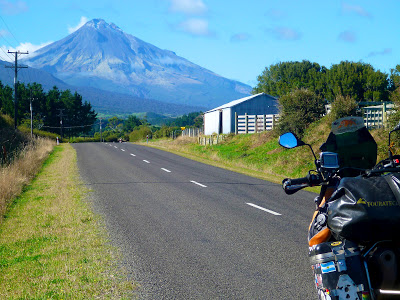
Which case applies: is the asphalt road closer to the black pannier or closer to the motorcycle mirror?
the motorcycle mirror

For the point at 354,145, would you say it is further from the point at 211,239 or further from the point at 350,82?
the point at 350,82

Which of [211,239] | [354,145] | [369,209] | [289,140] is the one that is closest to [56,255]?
[211,239]

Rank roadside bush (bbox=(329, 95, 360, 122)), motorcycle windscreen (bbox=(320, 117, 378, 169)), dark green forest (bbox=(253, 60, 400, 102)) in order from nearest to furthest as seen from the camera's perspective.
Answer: motorcycle windscreen (bbox=(320, 117, 378, 169)) < roadside bush (bbox=(329, 95, 360, 122)) < dark green forest (bbox=(253, 60, 400, 102))

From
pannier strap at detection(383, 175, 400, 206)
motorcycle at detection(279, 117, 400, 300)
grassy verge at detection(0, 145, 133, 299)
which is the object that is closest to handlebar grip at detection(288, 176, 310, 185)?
motorcycle at detection(279, 117, 400, 300)

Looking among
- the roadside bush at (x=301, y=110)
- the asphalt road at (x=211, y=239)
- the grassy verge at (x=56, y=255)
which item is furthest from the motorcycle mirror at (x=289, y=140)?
the roadside bush at (x=301, y=110)

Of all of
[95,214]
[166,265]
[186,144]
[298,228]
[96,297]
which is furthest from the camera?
[186,144]

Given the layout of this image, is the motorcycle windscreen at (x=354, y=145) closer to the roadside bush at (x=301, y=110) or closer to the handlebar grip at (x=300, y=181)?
the handlebar grip at (x=300, y=181)

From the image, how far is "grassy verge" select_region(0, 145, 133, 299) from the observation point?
4875 millimetres

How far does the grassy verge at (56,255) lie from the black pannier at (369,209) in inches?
110

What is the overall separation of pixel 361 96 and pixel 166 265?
69065mm

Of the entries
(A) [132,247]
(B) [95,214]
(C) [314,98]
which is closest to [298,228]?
(A) [132,247]

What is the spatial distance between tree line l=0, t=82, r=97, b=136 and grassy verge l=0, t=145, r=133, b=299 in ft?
273

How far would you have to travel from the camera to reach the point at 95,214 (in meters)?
9.56

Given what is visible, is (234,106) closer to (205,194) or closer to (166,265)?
(205,194)
